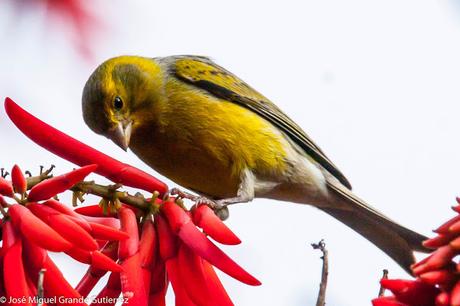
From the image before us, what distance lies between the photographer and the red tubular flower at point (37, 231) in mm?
1763

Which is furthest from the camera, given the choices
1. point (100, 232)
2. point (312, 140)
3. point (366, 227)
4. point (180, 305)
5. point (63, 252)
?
point (312, 140)

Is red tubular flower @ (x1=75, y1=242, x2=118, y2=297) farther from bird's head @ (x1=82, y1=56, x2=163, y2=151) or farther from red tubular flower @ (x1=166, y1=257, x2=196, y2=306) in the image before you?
bird's head @ (x1=82, y1=56, x2=163, y2=151)

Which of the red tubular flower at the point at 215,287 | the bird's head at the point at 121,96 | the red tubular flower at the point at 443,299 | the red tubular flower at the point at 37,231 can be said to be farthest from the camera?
the bird's head at the point at 121,96

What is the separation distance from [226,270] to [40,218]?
542 mm

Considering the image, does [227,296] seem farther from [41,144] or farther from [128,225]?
[41,144]

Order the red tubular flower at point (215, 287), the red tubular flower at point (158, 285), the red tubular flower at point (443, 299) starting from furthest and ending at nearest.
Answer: the red tubular flower at point (158, 285), the red tubular flower at point (215, 287), the red tubular flower at point (443, 299)

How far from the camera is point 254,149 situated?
17.3 ft

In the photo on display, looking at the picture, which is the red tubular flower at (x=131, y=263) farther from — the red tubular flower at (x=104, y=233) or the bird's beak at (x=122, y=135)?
the bird's beak at (x=122, y=135)

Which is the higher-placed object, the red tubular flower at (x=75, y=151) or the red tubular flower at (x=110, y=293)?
the red tubular flower at (x=75, y=151)

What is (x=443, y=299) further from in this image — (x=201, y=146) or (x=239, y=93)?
(x=239, y=93)

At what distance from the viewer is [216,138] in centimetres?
509

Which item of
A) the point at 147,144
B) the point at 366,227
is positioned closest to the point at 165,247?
the point at 147,144

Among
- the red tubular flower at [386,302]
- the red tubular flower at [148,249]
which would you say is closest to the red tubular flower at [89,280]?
the red tubular flower at [148,249]

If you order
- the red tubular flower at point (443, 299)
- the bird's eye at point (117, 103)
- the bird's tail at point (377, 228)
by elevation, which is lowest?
the bird's tail at point (377, 228)
